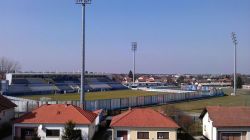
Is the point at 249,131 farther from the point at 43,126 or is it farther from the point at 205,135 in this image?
the point at 43,126

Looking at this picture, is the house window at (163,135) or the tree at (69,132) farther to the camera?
the house window at (163,135)

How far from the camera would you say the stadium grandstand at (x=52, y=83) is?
99312 mm

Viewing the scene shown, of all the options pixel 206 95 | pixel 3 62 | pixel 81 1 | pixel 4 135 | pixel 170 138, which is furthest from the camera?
pixel 3 62

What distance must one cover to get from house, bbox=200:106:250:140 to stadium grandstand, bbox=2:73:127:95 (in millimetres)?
62803

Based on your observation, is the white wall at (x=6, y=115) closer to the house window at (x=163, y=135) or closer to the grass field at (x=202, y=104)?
the house window at (x=163, y=135)

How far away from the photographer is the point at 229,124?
1232 inches

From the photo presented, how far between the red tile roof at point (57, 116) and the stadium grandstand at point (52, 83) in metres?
56.9

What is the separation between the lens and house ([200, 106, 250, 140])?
103 ft

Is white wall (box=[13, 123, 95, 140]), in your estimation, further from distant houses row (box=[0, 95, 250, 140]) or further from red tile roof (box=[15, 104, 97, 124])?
red tile roof (box=[15, 104, 97, 124])

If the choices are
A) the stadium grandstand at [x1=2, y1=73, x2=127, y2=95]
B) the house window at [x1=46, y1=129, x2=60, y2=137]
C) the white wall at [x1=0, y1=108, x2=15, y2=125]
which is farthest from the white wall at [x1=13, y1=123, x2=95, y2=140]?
the stadium grandstand at [x1=2, y1=73, x2=127, y2=95]

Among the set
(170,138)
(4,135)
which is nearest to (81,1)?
(4,135)

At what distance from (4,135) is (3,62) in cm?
11957

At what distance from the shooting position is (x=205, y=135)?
35750 mm

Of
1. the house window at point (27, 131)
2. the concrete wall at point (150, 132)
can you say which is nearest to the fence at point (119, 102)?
the house window at point (27, 131)
